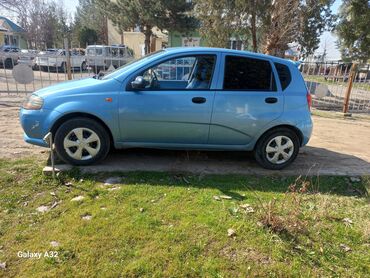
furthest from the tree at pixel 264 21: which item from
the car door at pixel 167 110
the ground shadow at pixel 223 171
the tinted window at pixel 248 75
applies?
the car door at pixel 167 110

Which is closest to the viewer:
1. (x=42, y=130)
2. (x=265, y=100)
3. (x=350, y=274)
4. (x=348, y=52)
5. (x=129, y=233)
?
(x=350, y=274)

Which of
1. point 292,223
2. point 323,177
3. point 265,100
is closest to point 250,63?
point 265,100

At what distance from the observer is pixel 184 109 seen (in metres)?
4.46

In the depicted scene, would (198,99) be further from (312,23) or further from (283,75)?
(312,23)

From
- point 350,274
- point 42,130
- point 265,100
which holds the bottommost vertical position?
point 350,274

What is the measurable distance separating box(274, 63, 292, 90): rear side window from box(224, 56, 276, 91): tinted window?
14 cm

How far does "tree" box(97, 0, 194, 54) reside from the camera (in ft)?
77.6

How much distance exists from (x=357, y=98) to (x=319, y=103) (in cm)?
197

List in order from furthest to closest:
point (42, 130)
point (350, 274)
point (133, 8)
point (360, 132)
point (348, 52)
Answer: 1. point (133, 8)
2. point (348, 52)
3. point (360, 132)
4. point (42, 130)
5. point (350, 274)

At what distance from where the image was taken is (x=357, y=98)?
45.0ft

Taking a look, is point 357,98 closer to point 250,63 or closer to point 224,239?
point 250,63

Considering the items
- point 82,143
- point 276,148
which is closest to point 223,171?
point 276,148

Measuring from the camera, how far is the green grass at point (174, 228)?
269 centimetres

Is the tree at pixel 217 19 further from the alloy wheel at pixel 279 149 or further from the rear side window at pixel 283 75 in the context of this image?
the alloy wheel at pixel 279 149
